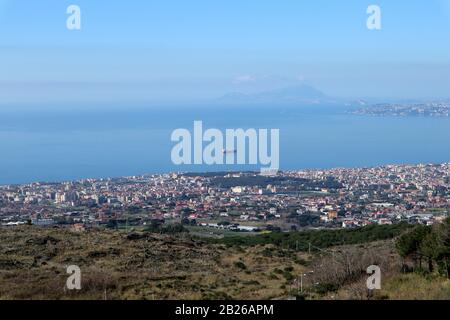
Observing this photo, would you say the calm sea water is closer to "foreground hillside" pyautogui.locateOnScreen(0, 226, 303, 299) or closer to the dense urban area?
the dense urban area

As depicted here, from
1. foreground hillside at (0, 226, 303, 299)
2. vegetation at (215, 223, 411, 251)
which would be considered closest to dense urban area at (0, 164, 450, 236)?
vegetation at (215, 223, 411, 251)

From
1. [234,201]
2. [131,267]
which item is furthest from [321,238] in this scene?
[234,201]

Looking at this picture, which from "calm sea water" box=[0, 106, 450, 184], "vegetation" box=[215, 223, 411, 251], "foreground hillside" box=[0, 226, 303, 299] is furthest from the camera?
"calm sea water" box=[0, 106, 450, 184]

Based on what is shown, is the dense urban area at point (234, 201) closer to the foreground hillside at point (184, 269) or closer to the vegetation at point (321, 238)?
the vegetation at point (321, 238)

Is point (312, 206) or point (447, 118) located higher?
point (447, 118)

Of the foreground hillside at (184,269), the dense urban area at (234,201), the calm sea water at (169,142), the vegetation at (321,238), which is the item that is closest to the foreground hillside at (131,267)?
the foreground hillside at (184,269)
